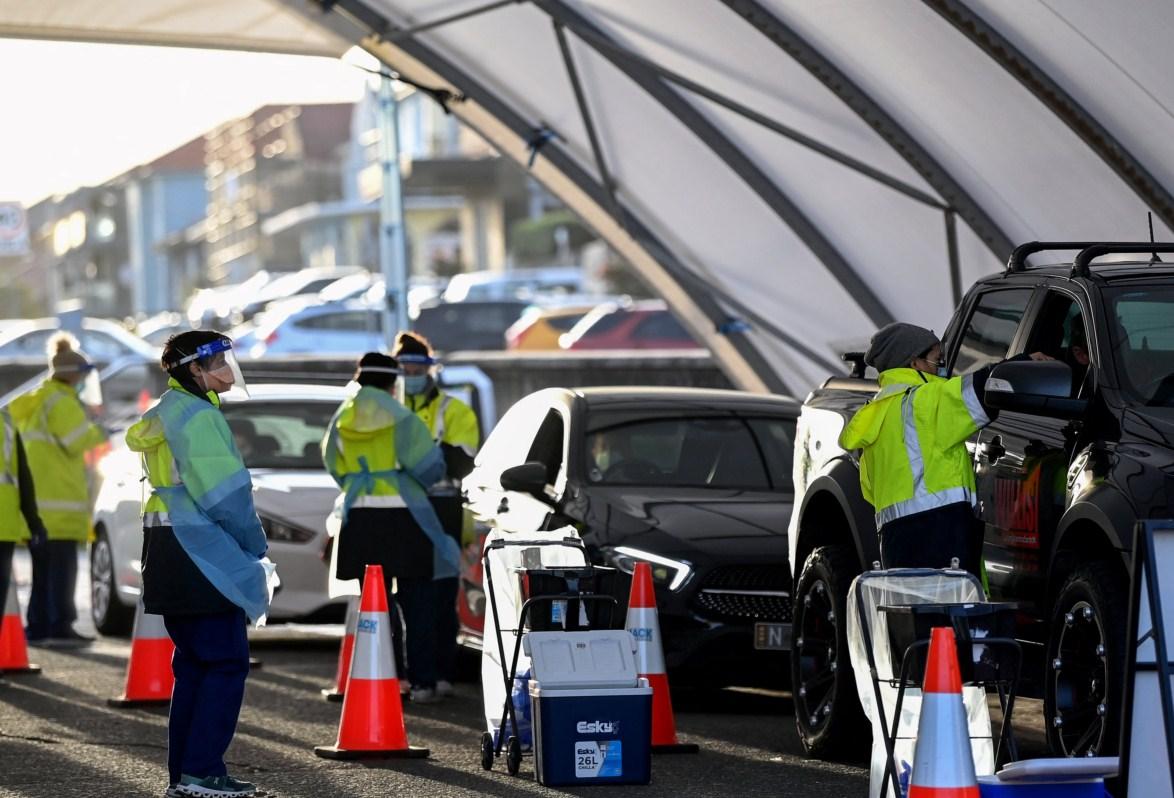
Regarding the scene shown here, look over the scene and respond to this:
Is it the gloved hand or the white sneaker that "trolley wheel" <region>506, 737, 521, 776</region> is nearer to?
the white sneaker

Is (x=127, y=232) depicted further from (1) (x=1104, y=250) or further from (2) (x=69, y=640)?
(1) (x=1104, y=250)

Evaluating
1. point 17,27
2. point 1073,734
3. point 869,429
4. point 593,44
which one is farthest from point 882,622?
point 17,27

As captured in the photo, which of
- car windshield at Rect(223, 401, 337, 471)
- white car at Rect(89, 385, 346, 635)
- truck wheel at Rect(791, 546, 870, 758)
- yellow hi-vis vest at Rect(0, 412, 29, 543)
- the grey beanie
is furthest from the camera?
car windshield at Rect(223, 401, 337, 471)

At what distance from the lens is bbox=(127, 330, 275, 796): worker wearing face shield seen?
8.17 m

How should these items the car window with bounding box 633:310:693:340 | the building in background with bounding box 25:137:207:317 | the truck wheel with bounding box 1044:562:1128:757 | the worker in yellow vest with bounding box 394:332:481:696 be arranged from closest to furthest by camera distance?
the truck wheel with bounding box 1044:562:1128:757 → the worker in yellow vest with bounding box 394:332:481:696 → the car window with bounding box 633:310:693:340 → the building in background with bounding box 25:137:207:317

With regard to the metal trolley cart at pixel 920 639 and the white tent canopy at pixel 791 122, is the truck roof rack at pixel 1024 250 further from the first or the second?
the metal trolley cart at pixel 920 639

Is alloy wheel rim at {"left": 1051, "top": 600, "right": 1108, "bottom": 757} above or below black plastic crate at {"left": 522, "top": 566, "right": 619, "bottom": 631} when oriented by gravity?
below

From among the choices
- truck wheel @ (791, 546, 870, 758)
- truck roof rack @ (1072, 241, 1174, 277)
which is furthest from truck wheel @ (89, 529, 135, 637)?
truck roof rack @ (1072, 241, 1174, 277)

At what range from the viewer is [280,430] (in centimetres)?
1516

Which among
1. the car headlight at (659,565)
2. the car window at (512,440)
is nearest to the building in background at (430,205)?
the car window at (512,440)

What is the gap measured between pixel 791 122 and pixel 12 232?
34.1 ft

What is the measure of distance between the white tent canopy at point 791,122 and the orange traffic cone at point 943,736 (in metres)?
4.69

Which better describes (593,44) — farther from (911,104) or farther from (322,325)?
(322,325)

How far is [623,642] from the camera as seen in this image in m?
8.69
